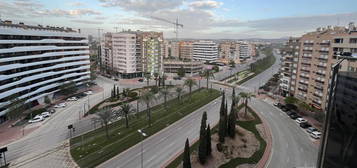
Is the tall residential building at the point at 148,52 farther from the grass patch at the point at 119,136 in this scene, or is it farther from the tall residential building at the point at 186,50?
the tall residential building at the point at 186,50

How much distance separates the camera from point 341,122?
12844 millimetres

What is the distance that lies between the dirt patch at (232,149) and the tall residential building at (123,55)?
232ft

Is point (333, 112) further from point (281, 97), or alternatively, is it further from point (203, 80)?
point (203, 80)

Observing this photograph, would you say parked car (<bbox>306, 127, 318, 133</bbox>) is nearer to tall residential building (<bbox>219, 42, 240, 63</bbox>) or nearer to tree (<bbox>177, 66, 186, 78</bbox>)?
tree (<bbox>177, 66, 186, 78</bbox>)

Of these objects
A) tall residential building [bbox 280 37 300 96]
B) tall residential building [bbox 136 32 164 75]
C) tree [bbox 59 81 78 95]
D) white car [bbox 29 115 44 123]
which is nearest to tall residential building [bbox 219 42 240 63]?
tall residential building [bbox 136 32 164 75]

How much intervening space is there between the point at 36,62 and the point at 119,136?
38.8 metres

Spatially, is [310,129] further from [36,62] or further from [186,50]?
[186,50]

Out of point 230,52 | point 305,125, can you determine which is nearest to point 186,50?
point 230,52

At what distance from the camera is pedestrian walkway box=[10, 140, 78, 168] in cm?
3138

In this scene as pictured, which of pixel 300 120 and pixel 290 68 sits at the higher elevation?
pixel 290 68

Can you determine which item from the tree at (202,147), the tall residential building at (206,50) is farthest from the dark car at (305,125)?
the tall residential building at (206,50)

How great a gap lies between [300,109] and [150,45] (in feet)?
241

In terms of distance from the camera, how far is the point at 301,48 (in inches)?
2434

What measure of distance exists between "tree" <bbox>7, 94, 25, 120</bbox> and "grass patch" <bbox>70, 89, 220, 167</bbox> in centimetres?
1808
